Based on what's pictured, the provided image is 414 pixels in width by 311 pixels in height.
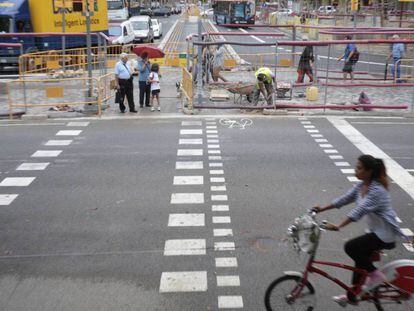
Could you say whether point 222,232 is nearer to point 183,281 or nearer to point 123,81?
point 183,281

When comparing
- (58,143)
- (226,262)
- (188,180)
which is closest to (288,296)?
(226,262)

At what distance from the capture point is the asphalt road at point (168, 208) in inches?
253

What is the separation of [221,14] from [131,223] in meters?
55.6

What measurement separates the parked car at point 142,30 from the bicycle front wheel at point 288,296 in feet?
124

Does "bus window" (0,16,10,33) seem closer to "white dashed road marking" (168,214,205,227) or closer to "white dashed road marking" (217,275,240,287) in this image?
"white dashed road marking" (168,214,205,227)

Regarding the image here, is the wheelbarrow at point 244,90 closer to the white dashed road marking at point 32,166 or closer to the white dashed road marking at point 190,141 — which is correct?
the white dashed road marking at point 190,141

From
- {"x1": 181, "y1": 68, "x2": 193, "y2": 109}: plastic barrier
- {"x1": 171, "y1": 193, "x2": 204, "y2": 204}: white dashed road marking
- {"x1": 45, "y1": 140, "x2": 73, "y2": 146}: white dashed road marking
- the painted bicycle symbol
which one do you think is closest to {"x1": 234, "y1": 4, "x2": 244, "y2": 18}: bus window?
{"x1": 181, "y1": 68, "x2": 193, "y2": 109}: plastic barrier

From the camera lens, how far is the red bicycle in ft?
17.4

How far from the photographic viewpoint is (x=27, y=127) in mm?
15328

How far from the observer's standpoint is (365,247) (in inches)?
212

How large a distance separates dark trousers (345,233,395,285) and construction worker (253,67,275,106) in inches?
447

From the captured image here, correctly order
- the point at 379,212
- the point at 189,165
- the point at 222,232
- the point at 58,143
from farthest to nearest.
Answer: the point at 58,143, the point at 189,165, the point at 222,232, the point at 379,212

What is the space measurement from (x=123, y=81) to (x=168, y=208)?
859 cm

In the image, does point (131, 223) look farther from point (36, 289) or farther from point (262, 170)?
point (262, 170)
